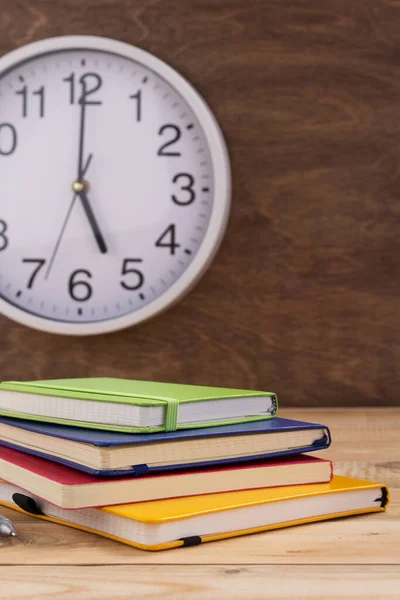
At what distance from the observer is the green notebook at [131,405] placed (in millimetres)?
611

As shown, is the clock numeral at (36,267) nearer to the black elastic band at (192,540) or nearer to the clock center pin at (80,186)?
the clock center pin at (80,186)

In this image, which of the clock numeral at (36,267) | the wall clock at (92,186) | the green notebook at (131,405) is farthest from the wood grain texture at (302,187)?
the green notebook at (131,405)

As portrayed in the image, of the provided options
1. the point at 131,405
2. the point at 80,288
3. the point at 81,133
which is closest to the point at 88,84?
the point at 81,133

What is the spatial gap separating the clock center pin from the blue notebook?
704 mm

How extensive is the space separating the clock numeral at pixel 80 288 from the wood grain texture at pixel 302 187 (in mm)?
98

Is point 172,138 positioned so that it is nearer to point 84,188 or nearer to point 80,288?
point 84,188

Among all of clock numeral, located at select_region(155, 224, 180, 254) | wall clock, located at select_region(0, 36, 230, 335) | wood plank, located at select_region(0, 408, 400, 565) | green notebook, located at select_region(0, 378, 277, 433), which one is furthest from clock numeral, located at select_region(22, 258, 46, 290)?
wood plank, located at select_region(0, 408, 400, 565)

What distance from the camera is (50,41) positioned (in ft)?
4.38

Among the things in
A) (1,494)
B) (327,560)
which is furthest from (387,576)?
(1,494)

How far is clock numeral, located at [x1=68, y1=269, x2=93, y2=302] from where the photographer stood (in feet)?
4.47

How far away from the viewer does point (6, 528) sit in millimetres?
587

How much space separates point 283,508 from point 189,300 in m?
0.78

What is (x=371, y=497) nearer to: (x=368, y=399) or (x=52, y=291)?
(x=368, y=399)

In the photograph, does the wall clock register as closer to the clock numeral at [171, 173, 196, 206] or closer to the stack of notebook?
the clock numeral at [171, 173, 196, 206]
